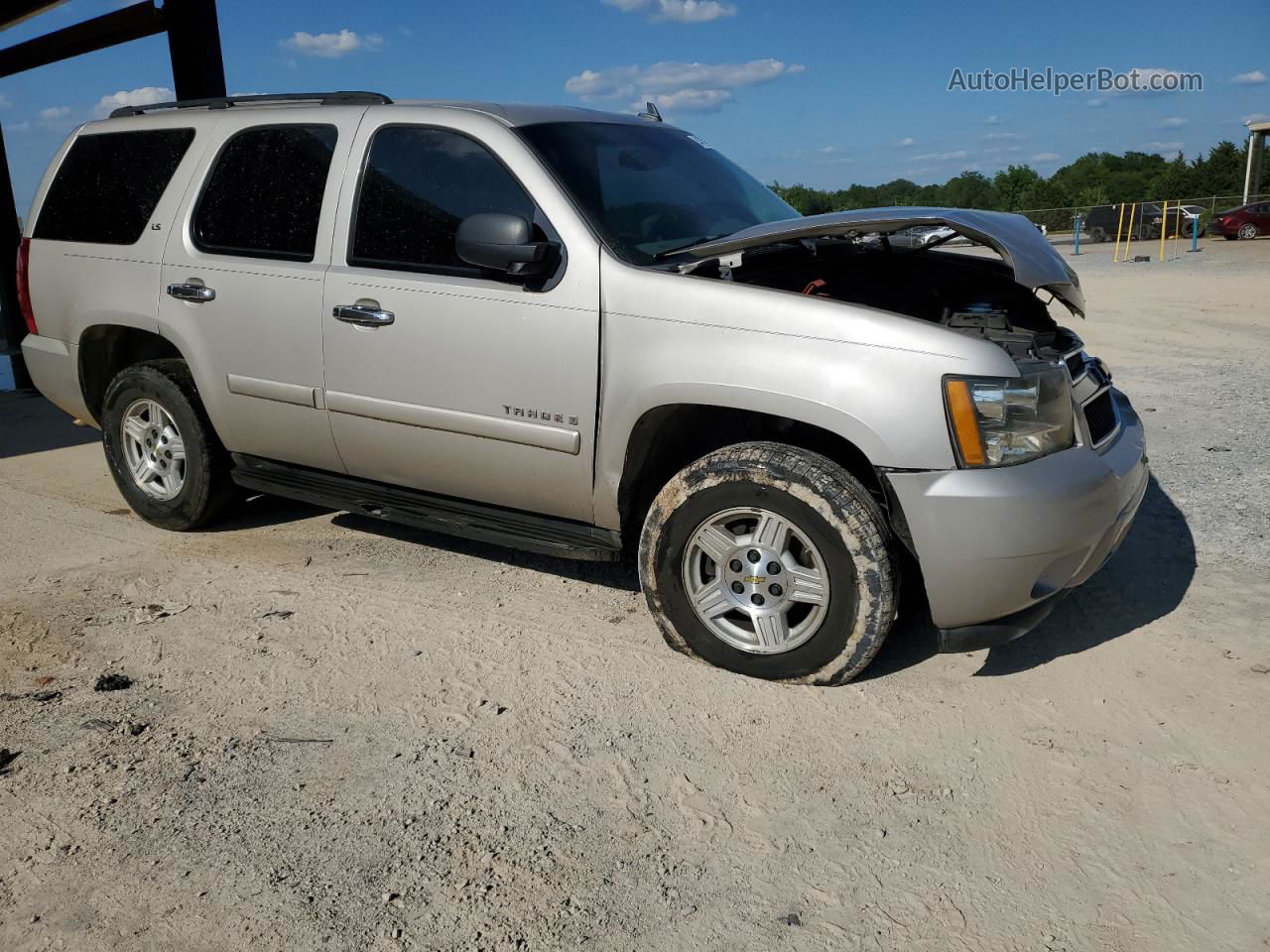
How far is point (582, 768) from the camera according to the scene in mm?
3242

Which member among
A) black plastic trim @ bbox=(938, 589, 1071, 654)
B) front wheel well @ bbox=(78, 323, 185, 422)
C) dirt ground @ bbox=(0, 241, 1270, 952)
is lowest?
dirt ground @ bbox=(0, 241, 1270, 952)

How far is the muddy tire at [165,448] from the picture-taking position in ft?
17.0

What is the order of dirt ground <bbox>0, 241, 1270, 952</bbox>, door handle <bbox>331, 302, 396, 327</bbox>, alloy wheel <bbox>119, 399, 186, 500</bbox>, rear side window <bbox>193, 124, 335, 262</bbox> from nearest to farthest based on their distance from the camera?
dirt ground <bbox>0, 241, 1270, 952</bbox> < door handle <bbox>331, 302, 396, 327</bbox> < rear side window <bbox>193, 124, 335, 262</bbox> < alloy wheel <bbox>119, 399, 186, 500</bbox>

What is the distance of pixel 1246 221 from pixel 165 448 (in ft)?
111

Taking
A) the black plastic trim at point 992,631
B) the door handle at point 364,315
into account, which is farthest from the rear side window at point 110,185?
the black plastic trim at point 992,631

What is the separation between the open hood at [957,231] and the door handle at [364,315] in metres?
1.23

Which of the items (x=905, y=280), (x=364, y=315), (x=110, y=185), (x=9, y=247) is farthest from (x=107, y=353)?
(x=9, y=247)

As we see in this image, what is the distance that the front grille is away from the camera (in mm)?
3744

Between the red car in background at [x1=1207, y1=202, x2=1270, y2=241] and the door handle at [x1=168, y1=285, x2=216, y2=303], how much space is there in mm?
33972

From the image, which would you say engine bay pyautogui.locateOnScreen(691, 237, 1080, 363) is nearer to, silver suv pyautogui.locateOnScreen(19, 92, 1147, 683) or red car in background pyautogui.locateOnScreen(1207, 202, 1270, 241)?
silver suv pyautogui.locateOnScreen(19, 92, 1147, 683)

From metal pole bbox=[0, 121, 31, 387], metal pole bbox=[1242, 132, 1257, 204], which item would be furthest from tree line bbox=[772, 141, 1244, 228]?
metal pole bbox=[0, 121, 31, 387]

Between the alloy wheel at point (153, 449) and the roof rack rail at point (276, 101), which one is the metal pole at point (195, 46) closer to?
the roof rack rail at point (276, 101)

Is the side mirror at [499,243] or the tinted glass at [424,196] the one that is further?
the tinted glass at [424,196]

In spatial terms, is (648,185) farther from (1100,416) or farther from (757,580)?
(1100,416)
